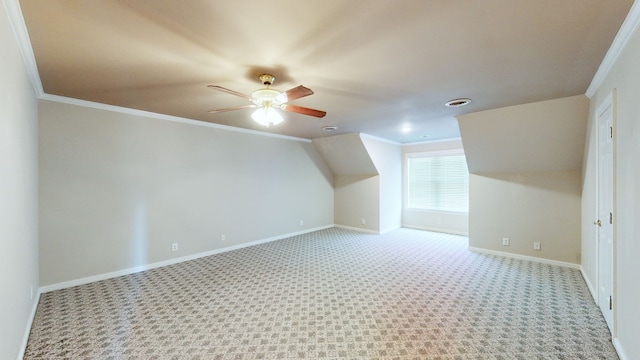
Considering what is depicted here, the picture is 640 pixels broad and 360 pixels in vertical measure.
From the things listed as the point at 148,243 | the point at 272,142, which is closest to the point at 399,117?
the point at 272,142

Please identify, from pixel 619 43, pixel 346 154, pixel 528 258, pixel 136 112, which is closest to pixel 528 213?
pixel 528 258

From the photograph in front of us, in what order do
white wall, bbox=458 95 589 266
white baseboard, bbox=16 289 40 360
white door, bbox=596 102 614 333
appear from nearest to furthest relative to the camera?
white baseboard, bbox=16 289 40 360, white door, bbox=596 102 614 333, white wall, bbox=458 95 589 266

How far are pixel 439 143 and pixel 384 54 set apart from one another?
512 cm

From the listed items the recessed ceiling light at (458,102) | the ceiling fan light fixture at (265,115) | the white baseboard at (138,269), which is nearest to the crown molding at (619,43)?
the recessed ceiling light at (458,102)

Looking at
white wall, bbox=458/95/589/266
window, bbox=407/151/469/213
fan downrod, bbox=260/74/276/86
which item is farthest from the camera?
window, bbox=407/151/469/213

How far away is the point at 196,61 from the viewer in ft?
7.61

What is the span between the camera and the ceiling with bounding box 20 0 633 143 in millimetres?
1621

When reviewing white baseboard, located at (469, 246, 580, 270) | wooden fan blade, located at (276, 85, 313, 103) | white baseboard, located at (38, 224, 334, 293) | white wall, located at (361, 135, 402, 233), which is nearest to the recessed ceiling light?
wooden fan blade, located at (276, 85, 313, 103)

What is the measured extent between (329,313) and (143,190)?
339 centimetres

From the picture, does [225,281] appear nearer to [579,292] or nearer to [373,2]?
[373,2]

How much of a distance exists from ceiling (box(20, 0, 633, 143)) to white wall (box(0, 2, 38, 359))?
283 millimetres

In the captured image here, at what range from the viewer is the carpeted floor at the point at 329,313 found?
218 centimetres

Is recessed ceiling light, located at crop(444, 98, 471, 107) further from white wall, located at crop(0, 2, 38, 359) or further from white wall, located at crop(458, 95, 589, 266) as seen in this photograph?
white wall, located at crop(0, 2, 38, 359)

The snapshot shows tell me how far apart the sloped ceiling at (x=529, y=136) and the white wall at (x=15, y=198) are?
16.3 ft
